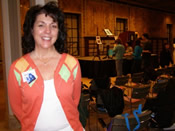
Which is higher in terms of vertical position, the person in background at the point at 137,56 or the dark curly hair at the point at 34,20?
the dark curly hair at the point at 34,20

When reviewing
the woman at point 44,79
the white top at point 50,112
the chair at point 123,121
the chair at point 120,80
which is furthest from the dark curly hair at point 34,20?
the chair at point 120,80

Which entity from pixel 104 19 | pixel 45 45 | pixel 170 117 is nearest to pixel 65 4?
pixel 104 19

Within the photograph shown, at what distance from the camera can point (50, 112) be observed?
1.23m

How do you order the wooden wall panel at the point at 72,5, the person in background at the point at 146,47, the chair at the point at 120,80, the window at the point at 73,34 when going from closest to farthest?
the chair at the point at 120,80, the person in background at the point at 146,47, the wooden wall panel at the point at 72,5, the window at the point at 73,34

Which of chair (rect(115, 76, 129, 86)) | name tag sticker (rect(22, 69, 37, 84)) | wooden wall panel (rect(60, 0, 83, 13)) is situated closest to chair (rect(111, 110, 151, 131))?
name tag sticker (rect(22, 69, 37, 84))

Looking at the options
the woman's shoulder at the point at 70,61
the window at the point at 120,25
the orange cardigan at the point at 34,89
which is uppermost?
the window at the point at 120,25

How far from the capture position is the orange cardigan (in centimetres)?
121

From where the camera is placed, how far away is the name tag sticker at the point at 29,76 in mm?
1222

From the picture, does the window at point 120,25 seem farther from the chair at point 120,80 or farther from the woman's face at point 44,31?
the woman's face at point 44,31

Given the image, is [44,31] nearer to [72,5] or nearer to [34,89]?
[34,89]

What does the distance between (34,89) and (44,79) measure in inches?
3.5

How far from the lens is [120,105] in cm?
310

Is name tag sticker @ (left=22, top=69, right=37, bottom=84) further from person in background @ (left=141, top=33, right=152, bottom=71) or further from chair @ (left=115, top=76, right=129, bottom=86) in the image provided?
person in background @ (left=141, top=33, right=152, bottom=71)

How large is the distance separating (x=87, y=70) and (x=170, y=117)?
6250 mm
